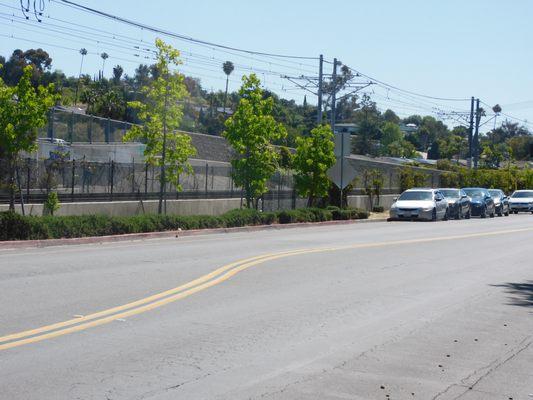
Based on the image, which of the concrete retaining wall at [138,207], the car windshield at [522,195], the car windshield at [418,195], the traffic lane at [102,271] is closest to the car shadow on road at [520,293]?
the traffic lane at [102,271]

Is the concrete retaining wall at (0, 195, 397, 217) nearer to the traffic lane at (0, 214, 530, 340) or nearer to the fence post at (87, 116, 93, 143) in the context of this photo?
the traffic lane at (0, 214, 530, 340)

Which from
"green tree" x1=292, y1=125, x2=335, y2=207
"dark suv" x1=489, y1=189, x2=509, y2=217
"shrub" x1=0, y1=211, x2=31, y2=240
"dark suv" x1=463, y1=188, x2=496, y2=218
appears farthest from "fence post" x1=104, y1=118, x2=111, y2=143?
"shrub" x1=0, y1=211, x2=31, y2=240

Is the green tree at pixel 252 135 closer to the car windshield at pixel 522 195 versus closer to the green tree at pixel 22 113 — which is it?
the green tree at pixel 22 113

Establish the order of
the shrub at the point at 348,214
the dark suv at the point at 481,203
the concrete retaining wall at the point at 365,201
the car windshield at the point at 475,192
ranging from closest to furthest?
the shrub at the point at 348,214, the concrete retaining wall at the point at 365,201, the dark suv at the point at 481,203, the car windshield at the point at 475,192

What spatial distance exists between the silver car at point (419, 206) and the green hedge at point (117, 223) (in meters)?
6.29

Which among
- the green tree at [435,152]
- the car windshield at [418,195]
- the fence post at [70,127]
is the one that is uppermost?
the green tree at [435,152]

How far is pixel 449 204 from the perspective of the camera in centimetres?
4156

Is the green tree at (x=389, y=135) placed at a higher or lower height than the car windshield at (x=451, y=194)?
higher

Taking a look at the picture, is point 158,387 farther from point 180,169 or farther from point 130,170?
point 130,170

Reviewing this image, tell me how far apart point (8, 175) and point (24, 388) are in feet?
61.4

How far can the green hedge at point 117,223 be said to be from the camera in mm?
20188

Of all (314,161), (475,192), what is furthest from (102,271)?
(475,192)

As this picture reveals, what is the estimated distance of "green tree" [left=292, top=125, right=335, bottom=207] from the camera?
121 feet

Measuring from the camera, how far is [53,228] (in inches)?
821
